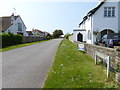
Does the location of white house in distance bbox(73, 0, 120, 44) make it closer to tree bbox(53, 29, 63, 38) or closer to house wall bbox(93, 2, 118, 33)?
house wall bbox(93, 2, 118, 33)

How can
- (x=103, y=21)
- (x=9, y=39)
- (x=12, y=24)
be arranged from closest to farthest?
(x=103, y=21), (x=9, y=39), (x=12, y=24)

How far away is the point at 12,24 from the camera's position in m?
41.8

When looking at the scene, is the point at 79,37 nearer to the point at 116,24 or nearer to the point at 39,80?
the point at 116,24

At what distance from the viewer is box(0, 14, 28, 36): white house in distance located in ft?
132

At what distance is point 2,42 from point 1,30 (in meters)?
16.0

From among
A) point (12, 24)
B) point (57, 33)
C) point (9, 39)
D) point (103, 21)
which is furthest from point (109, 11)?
point (57, 33)

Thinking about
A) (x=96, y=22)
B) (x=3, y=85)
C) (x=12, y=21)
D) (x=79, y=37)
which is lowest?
(x=3, y=85)

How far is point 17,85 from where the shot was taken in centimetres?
498

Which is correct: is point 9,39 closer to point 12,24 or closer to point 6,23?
point 12,24

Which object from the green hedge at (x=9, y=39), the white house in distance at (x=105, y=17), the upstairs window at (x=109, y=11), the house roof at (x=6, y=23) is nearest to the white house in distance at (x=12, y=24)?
the house roof at (x=6, y=23)

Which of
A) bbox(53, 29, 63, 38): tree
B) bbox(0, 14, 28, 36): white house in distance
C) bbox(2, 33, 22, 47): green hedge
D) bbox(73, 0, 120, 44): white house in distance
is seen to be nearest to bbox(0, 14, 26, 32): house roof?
bbox(0, 14, 28, 36): white house in distance

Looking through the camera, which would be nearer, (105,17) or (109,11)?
(105,17)

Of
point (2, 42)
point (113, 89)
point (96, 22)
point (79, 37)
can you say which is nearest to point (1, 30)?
point (2, 42)

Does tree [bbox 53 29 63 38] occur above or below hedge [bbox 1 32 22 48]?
above
